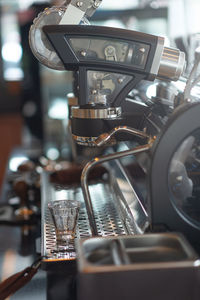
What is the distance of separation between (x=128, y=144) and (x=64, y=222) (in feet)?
1.03

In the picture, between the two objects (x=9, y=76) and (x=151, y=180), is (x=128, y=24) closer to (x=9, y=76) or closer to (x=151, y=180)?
(x=151, y=180)

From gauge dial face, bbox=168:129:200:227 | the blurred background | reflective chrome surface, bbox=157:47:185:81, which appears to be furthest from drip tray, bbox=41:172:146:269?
the blurred background

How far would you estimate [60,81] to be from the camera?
471cm

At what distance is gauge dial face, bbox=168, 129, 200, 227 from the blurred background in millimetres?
295

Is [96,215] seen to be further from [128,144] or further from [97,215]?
[128,144]

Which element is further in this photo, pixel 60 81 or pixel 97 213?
pixel 60 81

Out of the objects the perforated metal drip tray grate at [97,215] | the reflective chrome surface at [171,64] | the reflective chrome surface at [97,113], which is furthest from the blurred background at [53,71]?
the perforated metal drip tray grate at [97,215]

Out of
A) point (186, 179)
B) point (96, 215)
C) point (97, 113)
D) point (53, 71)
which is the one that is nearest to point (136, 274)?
point (186, 179)

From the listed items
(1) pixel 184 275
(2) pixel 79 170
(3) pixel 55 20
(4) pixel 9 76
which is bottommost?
(1) pixel 184 275

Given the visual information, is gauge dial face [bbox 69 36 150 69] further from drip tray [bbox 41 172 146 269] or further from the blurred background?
drip tray [bbox 41 172 146 269]

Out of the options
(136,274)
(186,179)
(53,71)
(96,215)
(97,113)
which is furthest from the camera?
(53,71)

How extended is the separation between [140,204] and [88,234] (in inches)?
5.4

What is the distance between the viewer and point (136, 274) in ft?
2.01

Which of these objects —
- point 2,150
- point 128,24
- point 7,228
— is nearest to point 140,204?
point 7,228
